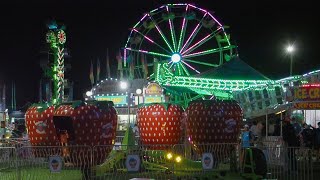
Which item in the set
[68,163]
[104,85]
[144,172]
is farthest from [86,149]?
[104,85]

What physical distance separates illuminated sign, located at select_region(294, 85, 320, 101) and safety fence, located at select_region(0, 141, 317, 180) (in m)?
2.69

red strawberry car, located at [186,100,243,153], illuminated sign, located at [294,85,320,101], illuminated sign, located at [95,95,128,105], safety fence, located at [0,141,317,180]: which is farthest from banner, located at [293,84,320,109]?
illuminated sign, located at [95,95,128,105]

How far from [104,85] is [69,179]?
86.7ft

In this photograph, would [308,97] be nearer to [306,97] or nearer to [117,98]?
[306,97]

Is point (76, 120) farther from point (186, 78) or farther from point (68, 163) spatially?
point (186, 78)

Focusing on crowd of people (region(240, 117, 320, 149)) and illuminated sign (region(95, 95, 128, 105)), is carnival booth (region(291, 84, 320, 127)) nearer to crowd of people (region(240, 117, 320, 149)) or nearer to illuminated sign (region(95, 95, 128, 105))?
crowd of people (region(240, 117, 320, 149))

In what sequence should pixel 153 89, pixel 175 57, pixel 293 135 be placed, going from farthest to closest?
1. pixel 153 89
2. pixel 175 57
3. pixel 293 135

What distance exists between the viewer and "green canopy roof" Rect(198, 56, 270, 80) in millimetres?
22609

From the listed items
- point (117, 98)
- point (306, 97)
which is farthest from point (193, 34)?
point (306, 97)

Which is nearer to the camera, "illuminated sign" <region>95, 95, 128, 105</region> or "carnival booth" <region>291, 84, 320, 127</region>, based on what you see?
"carnival booth" <region>291, 84, 320, 127</region>

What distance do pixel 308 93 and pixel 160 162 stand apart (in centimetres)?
525

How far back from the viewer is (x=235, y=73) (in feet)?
75.1

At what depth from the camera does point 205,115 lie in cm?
1459

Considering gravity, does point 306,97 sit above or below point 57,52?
below
